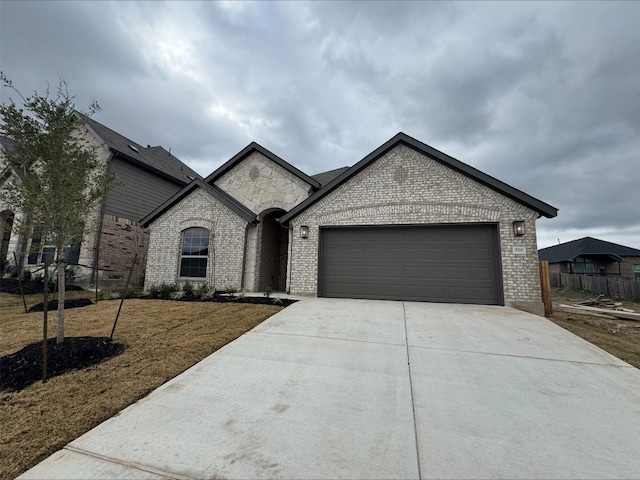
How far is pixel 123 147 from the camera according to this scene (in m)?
13.6

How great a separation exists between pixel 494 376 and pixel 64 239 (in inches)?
→ 275

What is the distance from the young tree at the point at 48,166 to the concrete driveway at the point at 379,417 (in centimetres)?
328

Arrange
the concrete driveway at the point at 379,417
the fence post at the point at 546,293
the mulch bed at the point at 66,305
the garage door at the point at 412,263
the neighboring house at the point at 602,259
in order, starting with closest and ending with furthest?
the concrete driveway at the point at 379,417, the mulch bed at the point at 66,305, the fence post at the point at 546,293, the garage door at the point at 412,263, the neighboring house at the point at 602,259

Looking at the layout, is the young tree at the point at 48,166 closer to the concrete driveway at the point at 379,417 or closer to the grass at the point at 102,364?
the grass at the point at 102,364

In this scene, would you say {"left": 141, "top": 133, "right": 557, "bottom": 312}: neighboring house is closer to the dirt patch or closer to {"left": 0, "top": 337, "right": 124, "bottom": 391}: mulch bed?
the dirt patch

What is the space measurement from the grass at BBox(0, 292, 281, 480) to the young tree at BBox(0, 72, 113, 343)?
1427 mm

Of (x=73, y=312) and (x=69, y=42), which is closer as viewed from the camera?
(x=73, y=312)

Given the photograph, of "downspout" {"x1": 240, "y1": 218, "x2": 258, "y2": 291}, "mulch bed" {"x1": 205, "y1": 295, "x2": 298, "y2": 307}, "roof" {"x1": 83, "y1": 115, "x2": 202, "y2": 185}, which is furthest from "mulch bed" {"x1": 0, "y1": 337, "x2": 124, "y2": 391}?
"roof" {"x1": 83, "y1": 115, "x2": 202, "y2": 185}

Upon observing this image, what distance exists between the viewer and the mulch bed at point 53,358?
3.24 meters

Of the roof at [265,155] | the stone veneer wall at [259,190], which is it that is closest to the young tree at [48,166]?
the stone veneer wall at [259,190]

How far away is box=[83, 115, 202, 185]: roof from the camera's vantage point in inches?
508

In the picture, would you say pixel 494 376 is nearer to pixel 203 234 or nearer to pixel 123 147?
pixel 203 234

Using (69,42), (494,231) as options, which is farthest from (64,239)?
(494,231)

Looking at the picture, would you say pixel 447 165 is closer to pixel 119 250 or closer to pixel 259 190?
pixel 259 190
